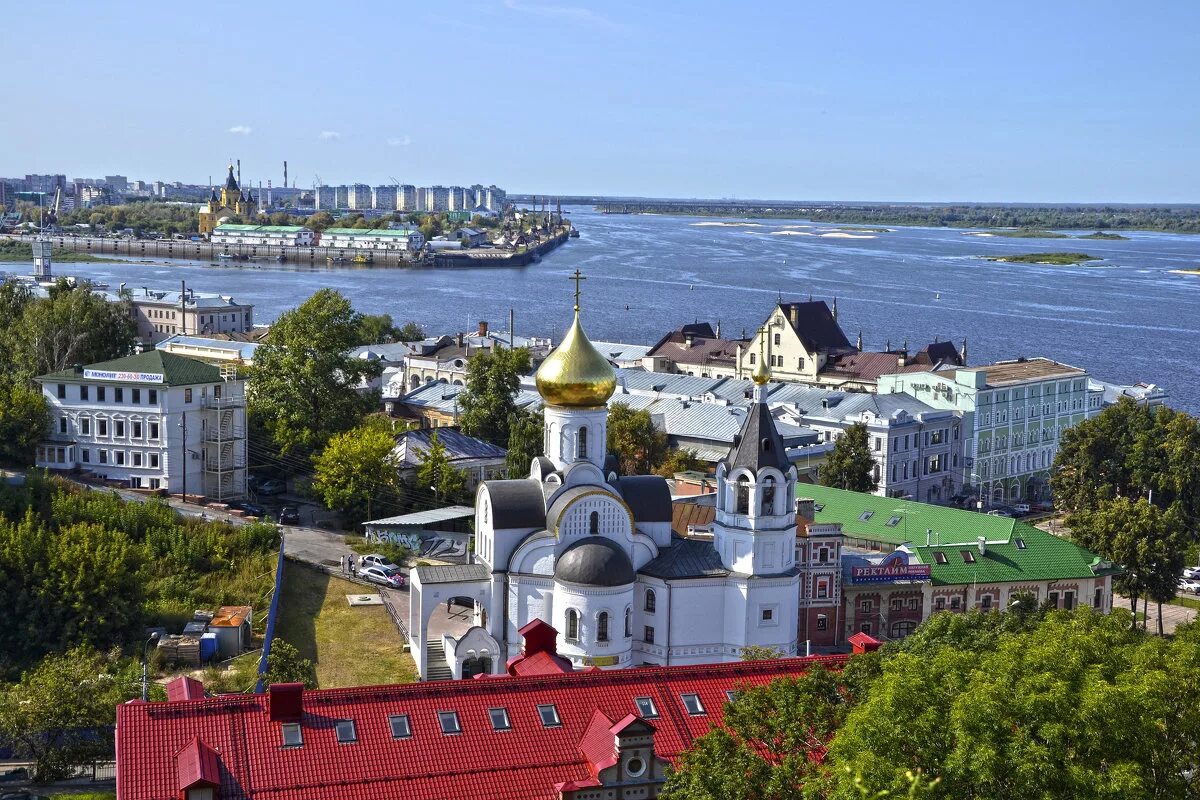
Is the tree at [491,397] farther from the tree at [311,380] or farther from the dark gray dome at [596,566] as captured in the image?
the dark gray dome at [596,566]

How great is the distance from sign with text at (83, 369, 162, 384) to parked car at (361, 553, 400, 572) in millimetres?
7198

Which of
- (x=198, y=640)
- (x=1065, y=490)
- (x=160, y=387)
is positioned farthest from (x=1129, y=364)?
(x=198, y=640)

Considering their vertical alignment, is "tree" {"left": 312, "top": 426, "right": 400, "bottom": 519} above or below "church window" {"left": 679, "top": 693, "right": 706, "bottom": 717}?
below

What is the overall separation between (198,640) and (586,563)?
6.86 metres

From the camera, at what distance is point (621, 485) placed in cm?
2448

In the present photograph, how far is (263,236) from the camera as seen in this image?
16362 centimetres

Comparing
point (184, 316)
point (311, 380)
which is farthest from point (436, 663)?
point (184, 316)

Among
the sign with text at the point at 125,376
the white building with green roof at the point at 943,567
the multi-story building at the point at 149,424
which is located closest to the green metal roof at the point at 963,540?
the white building with green roof at the point at 943,567

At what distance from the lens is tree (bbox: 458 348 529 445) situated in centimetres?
3878

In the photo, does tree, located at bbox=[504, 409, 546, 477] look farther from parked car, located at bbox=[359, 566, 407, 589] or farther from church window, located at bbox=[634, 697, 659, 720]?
church window, located at bbox=[634, 697, 659, 720]

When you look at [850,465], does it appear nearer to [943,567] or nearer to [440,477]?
[943,567]

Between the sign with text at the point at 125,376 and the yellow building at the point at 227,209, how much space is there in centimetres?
14633

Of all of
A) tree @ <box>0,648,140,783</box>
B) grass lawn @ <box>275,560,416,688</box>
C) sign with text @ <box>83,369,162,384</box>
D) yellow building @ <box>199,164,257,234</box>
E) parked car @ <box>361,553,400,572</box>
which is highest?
yellow building @ <box>199,164,257,234</box>

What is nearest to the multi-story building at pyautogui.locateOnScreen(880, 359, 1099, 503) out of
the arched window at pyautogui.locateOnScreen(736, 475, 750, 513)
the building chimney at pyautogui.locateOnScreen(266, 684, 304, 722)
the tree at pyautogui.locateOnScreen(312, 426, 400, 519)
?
the tree at pyautogui.locateOnScreen(312, 426, 400, 519)
